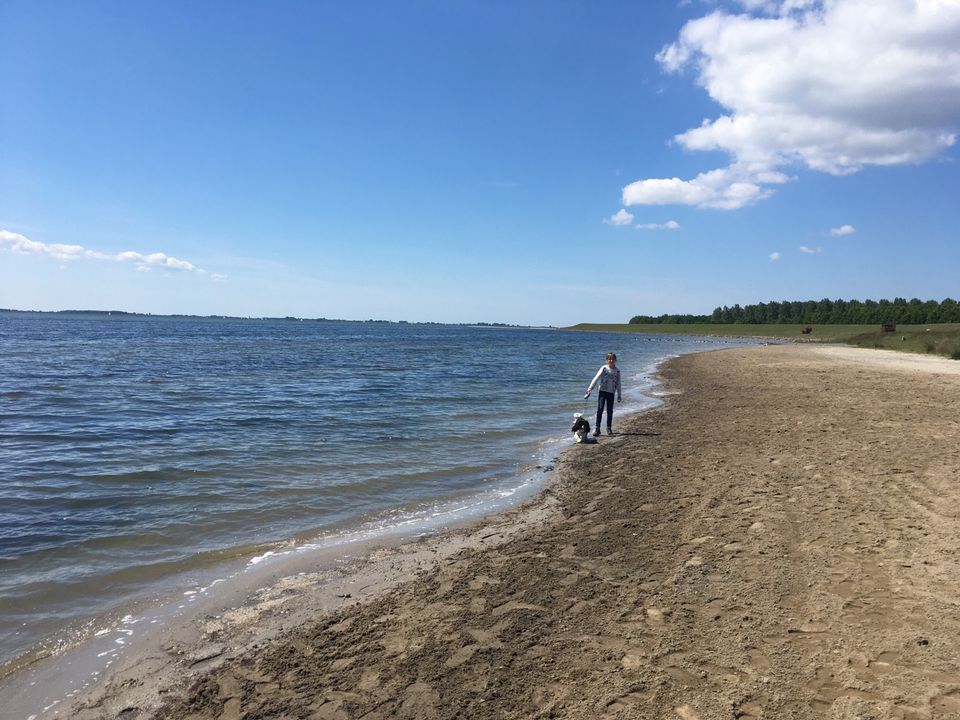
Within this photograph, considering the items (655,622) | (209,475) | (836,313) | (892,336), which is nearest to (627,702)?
(655,622)

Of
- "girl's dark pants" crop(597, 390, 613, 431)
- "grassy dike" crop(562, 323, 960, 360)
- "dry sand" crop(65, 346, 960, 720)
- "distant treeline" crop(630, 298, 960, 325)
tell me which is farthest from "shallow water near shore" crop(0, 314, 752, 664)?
"distant treeline" crop(630, 298, 960, 325)

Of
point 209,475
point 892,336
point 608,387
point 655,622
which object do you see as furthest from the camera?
point 892,336

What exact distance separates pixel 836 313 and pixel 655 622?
15274cm

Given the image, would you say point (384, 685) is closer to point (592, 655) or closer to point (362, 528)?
point (592, 655)

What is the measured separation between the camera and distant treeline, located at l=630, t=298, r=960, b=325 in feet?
336

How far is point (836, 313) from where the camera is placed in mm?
131750

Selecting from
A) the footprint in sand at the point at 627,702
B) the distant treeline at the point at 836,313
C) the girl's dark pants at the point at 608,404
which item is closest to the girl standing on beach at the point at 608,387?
the girl's dark pants at the point at 608,404

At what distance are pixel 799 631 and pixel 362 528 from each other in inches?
219

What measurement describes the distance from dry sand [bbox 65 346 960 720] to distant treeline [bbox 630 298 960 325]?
388 ft

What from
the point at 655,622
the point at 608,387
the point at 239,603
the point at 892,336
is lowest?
the point at 239,603

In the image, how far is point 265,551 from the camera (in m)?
7.05

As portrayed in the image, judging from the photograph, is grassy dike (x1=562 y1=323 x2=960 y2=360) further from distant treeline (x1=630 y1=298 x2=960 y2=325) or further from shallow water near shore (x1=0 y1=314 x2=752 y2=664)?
shallow water near shore (x1=0 y1=314 x2=752 y2=664)

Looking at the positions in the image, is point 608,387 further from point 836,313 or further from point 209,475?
point 836,313

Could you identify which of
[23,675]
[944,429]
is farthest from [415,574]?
[944,429]
